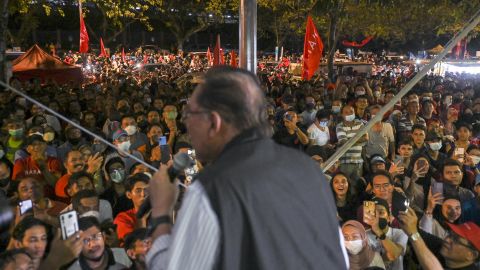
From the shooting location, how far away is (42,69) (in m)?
14.7

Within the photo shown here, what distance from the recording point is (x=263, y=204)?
1.39 metres

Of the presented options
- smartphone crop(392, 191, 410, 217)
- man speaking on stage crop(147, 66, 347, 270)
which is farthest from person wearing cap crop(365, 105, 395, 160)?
man speaking on stage crop(147, 66, 347, 270)

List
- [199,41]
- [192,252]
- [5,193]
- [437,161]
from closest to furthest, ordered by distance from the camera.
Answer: [192,252], [5,193], [437,161], [199,41]

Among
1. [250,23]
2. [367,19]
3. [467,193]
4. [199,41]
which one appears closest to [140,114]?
[250,23]

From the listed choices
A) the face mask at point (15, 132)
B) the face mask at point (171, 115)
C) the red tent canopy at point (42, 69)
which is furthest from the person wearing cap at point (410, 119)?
the red tent canopy at point (42, 69)

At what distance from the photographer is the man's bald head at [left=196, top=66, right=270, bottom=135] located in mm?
1531

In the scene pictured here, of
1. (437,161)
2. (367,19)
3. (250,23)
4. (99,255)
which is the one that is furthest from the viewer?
(367,19)

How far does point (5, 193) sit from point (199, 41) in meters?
45.4

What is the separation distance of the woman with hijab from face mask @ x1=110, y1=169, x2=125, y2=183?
2473mm

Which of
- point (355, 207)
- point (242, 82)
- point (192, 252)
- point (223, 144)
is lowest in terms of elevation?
point (355, 207)

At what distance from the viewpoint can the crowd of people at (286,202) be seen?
3.46 meters

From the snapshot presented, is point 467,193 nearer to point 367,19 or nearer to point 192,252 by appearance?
point 192,252

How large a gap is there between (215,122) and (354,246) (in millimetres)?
2280

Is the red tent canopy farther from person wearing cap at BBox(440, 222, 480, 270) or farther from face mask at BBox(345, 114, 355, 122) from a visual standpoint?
person wearing cap at BBox(440, 222, 480, 270)
